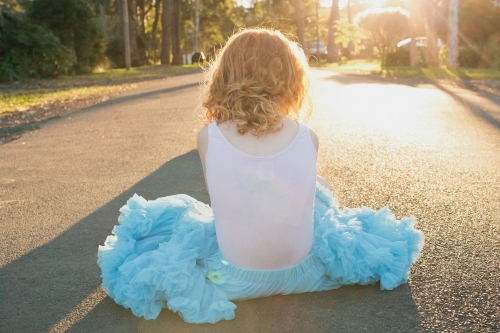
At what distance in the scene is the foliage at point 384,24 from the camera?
31.7 m

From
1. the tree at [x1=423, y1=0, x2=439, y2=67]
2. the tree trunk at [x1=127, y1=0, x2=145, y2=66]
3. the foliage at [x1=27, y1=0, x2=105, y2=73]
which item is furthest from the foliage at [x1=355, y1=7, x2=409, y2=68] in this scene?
the tree trunk at [x1=127, y1=0, x2=145, y2=66]

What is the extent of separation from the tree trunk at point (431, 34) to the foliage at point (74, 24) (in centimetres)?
1698

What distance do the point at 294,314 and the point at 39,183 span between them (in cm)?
439

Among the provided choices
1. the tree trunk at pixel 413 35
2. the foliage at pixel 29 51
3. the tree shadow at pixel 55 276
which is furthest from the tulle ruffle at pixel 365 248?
the tree trunk at pixel 413 35

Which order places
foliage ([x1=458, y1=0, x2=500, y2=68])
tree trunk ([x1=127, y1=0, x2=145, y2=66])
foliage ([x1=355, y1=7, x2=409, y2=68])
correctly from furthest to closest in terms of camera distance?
tree trunk ([x1=127, y1=0, x2=145, y2=66])
foliage ([x1=355, y1=7, x2=409, y2=68])
foliage ([x1=458, y1=0, x2=500, y2=68])

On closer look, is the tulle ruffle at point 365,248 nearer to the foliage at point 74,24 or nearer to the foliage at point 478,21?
the foliage at point 478,21

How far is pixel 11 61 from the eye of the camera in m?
25.6

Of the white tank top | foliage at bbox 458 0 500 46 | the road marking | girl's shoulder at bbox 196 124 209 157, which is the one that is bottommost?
the road marking

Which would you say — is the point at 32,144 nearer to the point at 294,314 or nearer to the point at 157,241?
the point at 157,241

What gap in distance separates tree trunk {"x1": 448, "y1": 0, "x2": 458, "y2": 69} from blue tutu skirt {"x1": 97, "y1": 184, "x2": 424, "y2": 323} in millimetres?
21920

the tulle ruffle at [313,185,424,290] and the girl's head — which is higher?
the girl's head

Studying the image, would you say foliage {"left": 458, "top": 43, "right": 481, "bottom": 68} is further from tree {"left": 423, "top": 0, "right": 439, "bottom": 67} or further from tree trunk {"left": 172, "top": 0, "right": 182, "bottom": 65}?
tree trunk {"left": 172, "top": 0, "right": 182, "bottom": 65}

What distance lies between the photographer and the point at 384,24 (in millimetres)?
31797

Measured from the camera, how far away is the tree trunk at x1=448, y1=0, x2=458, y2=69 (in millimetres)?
24000
